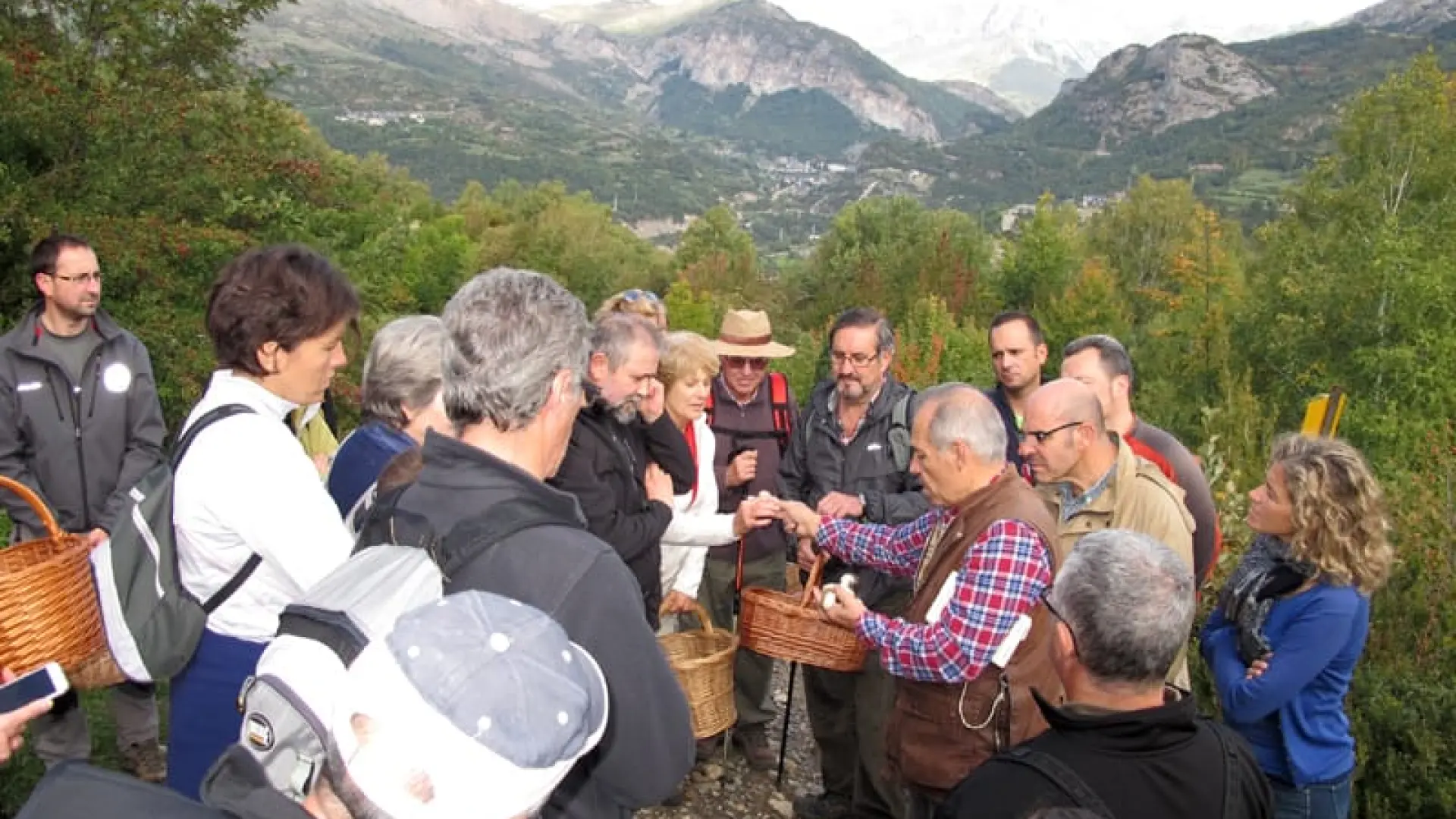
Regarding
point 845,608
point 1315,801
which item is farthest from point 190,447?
point 1315,801

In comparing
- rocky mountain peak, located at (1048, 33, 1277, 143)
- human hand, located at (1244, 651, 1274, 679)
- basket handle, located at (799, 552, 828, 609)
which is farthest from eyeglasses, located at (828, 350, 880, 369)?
rocky mountain peak, located at (1048, 33, 1277, 143)

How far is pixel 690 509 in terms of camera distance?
4520mm

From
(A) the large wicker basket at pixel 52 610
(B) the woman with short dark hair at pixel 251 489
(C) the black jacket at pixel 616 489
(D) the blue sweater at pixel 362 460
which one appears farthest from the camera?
(C) the black jacket at pixel 616 489

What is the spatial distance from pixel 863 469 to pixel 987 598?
184cm

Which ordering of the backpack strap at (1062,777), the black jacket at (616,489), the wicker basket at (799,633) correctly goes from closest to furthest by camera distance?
the backpack strap at (1062,777)
the black jacket at (616,489)
the wicker basket at (799,633)

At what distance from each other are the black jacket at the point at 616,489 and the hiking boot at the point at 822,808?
1.66m

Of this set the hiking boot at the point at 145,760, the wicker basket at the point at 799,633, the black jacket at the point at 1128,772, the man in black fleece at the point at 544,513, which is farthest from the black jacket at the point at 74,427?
the black jacket at the point at 1128,772

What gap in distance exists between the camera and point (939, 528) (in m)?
3.66

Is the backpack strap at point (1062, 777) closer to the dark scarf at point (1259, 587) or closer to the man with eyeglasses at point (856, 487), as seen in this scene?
the dark scarf at point (1259, 587)

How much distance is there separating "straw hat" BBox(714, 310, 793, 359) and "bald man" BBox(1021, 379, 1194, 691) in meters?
1.72

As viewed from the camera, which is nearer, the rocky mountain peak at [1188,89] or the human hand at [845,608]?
the human hand at [845,608]

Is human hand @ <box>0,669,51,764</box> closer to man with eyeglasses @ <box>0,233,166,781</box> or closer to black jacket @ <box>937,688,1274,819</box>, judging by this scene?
black jacket @ <box>937,688,1274,819</box>

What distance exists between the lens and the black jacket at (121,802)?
4.04 ft

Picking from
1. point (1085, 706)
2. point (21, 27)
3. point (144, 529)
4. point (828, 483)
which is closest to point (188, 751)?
point (144, 529)
